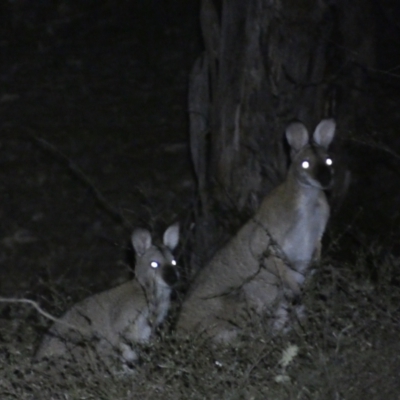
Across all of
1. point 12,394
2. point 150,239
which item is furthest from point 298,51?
point 12,394

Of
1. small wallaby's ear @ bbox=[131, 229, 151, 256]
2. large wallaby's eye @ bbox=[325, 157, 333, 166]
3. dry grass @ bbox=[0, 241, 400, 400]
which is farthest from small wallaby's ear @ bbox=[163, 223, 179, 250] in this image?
dry grass @ bbox=[0, 241, 400, 400]

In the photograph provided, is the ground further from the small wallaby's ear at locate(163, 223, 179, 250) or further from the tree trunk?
the tree trunk

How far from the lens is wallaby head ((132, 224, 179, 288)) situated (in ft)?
29.5

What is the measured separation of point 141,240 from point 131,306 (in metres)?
0.60

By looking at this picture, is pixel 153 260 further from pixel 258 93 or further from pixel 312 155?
pixel 258 93

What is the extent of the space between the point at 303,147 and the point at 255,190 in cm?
110

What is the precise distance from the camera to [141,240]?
9.28 metres

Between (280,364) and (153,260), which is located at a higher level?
(280,364)

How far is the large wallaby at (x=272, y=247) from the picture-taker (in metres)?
8.30

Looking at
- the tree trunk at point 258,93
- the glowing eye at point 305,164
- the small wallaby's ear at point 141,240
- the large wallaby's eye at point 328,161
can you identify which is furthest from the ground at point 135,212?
the tree trunk at point 258,93

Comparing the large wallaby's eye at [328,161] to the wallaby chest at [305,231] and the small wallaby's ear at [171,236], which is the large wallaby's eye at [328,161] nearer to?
the wallaby chest at [305,231]

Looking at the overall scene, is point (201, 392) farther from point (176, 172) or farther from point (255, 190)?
point (176, 172)

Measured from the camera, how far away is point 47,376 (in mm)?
6859

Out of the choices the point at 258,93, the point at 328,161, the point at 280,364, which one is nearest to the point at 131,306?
the point at 328,161
